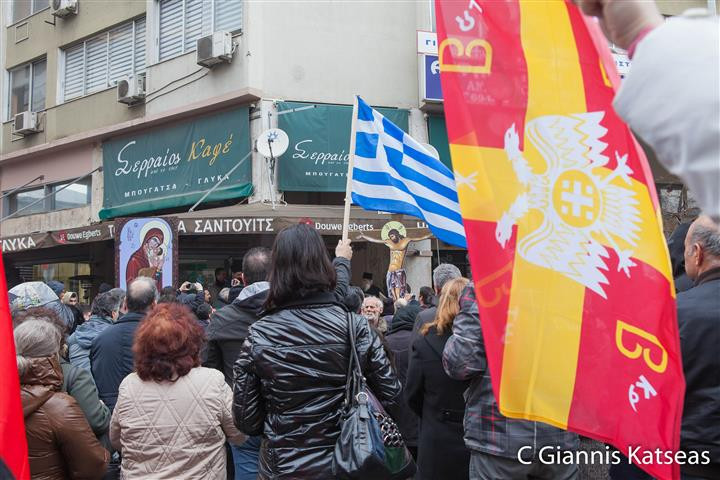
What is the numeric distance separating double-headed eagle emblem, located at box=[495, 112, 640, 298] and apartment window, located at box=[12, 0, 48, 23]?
20.2 metres

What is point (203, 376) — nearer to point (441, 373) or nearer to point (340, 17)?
point (441, 373)

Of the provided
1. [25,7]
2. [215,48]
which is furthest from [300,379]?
[25,7]

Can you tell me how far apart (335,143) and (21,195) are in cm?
1027

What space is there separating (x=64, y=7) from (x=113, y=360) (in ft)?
52.0

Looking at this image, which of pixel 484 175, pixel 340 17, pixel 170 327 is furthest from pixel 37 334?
pixel 340 17

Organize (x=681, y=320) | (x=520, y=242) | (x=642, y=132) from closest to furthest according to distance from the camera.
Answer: (x=642, y=132) < (x=520, y=242) < (x=681, y=320)

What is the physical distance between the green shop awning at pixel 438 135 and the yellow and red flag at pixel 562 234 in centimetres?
1217

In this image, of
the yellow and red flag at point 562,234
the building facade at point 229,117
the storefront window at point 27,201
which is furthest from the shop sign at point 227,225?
the yellow and red flag at point 562,234

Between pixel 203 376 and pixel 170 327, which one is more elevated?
pixel 170 327

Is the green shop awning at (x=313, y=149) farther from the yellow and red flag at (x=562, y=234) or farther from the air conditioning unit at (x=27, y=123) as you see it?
the yellow and red flag at (x=562, y=234)

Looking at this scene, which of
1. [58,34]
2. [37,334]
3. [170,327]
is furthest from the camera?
[58,34]

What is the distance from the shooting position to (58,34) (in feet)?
61.2

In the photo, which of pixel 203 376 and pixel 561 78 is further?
pixel 203 376

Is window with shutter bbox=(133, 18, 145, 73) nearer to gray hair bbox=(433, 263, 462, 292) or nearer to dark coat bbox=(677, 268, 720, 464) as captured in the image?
gray hair bbox=(433, 263, 462, 292)
